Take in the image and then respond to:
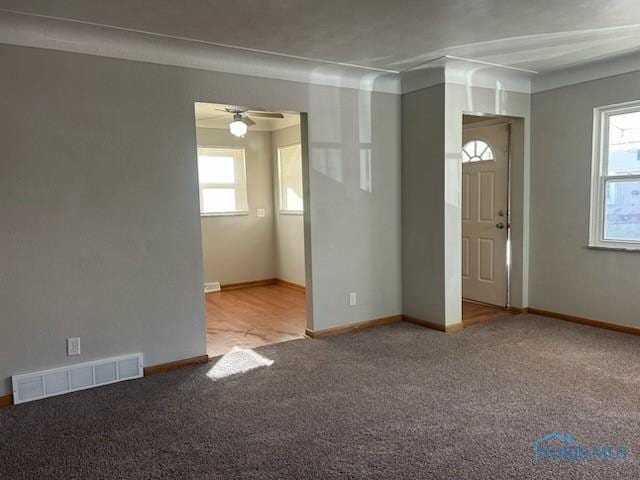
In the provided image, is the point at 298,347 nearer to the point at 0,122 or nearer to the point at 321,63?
the point at 321,63

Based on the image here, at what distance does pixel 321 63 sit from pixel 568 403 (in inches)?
122

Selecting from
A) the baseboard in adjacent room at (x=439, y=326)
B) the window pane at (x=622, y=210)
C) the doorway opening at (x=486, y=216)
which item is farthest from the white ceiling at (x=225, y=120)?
the window pane at (x=622, y=210)

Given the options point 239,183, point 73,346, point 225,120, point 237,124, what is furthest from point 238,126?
point 73,346

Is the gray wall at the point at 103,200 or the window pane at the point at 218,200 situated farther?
the window pane at the point at 218,200

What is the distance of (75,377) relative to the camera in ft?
10.7

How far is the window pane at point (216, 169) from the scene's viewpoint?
6699mm

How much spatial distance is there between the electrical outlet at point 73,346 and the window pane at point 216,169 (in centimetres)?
375

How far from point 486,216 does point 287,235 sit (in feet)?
9.49

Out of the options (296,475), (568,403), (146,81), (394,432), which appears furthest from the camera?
(146,81)

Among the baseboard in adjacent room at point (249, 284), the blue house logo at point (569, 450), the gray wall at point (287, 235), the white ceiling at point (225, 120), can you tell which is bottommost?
the blue house logo at point (569, 450)

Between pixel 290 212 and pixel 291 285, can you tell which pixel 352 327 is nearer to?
pixel 291 285

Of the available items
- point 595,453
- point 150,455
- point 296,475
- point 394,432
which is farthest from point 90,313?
point 595,453

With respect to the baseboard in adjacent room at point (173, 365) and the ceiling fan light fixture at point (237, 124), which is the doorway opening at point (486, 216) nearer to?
the ceiling fan light fixture at point (237, 124)

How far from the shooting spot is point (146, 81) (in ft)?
11.3
